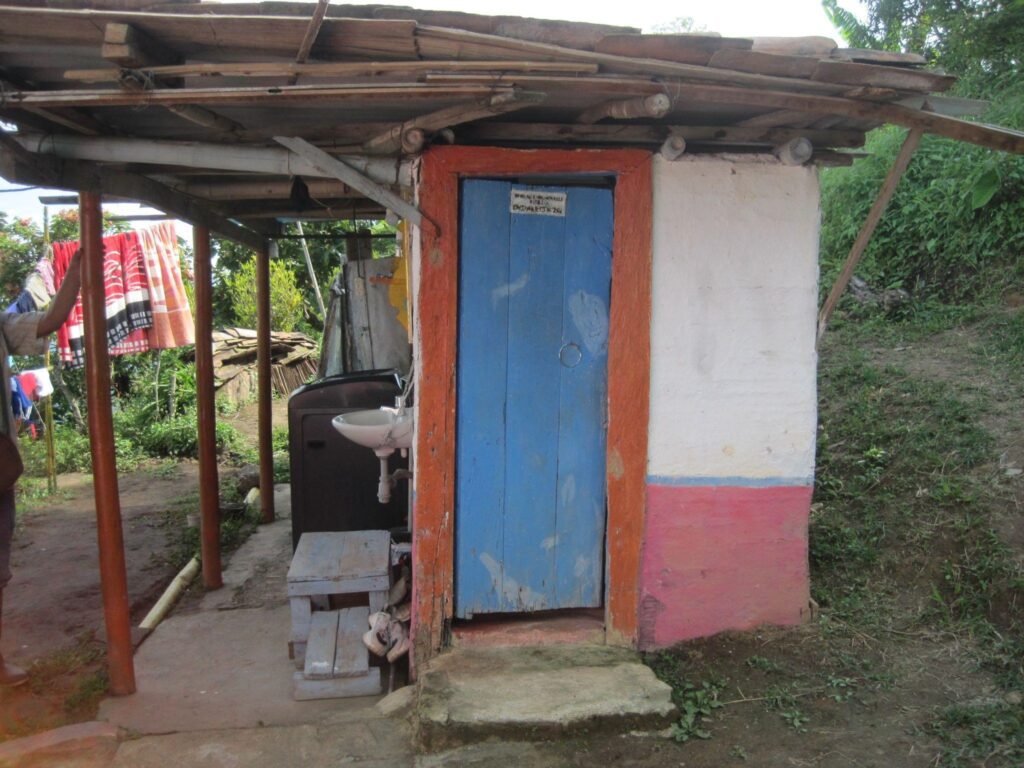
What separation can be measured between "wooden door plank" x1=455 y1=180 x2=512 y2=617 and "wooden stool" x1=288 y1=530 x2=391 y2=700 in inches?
22.1

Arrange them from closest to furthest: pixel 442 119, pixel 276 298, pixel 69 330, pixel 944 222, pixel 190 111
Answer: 1. pixel 190 111
2. pixel 442 119
3. pixel 944 222
4. pixel 69 330
5. pixel 276 298

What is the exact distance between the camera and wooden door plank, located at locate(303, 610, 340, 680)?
3900 mm

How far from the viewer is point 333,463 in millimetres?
5598

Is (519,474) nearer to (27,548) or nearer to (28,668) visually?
(28,668)

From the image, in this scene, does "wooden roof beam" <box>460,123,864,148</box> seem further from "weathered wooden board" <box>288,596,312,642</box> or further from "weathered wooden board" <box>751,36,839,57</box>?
"weathered wooden board" <box>288,596,312,642</box>

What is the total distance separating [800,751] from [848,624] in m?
1.09

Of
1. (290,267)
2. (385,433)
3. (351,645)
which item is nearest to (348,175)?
(385,433)

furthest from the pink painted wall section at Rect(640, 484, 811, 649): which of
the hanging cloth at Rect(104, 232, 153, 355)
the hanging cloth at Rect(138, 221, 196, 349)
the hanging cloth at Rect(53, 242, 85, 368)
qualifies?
the hanging cloth at Rect(53, 242, 85, 368)

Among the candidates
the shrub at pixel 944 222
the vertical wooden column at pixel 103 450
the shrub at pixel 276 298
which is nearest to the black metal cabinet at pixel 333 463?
the vertical wooden column at pixel 103 450

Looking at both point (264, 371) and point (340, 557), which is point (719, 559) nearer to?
point (340, 557)

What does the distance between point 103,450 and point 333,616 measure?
147cm

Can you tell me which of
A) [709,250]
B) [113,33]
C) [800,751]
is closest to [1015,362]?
[709,250]

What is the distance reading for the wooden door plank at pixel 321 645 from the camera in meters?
3.90

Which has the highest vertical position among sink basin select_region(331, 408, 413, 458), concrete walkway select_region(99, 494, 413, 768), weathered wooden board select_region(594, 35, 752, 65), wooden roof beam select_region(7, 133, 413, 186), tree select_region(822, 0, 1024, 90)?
tree select_region(822, 0, 1024, 90)
